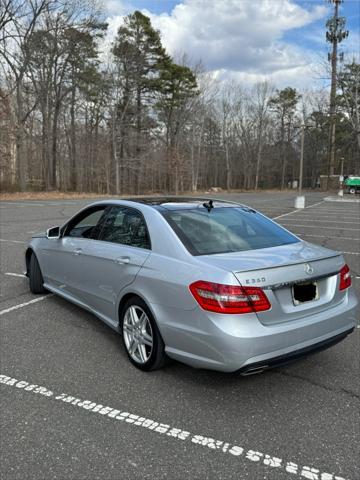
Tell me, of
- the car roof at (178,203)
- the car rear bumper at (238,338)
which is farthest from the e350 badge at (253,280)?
the car roof at (178,203)

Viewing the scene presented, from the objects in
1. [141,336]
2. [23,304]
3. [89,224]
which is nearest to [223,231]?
[141,336]

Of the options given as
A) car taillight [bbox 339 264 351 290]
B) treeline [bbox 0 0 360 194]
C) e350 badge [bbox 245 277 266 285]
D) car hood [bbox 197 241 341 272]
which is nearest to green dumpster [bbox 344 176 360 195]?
treeline [bbox 0 0 360 194]

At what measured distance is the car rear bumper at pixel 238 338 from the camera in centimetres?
271

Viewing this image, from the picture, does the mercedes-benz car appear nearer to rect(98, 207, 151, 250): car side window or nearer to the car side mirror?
rect(98, 207, 151, 250): car side window

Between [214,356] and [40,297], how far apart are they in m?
3.45

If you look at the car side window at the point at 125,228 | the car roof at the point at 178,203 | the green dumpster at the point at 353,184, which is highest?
the green dumpster at the point at 353,184

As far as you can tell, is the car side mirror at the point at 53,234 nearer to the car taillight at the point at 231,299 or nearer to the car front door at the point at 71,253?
the car front door at the point at 71,253

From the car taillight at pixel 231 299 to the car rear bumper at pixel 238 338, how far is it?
0.05 m

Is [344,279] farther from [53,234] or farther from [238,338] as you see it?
[53,234]

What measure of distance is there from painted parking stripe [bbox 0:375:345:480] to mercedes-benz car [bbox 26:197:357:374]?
1.54 feet

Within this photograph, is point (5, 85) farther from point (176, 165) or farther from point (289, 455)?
point (289, 455)

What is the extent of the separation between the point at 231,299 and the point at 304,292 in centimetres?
67

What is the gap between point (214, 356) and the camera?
278 centimetres

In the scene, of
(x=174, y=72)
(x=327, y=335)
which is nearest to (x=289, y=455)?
(x=327, y=335)
